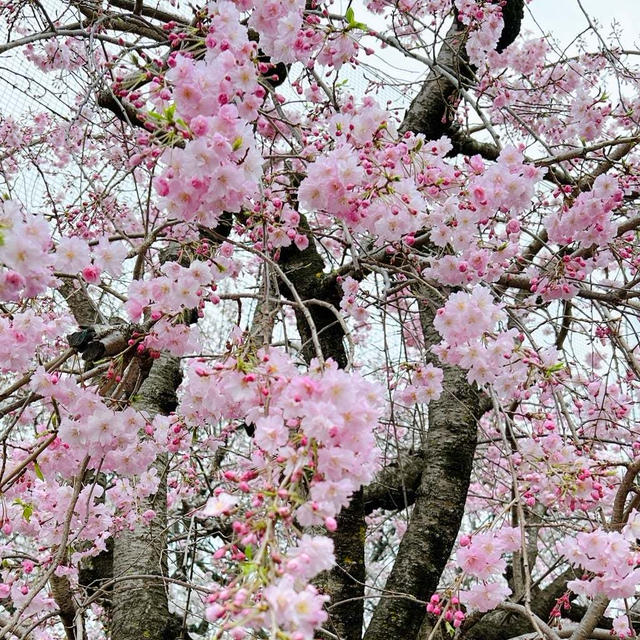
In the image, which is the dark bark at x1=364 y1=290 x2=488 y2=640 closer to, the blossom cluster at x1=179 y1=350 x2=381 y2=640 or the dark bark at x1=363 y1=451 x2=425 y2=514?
the dark bark at x1=363 y1=451 x2=425 y2=514

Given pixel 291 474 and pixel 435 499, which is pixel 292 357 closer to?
pixel 435 499

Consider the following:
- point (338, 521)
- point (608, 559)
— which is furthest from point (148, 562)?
point (608, 559)

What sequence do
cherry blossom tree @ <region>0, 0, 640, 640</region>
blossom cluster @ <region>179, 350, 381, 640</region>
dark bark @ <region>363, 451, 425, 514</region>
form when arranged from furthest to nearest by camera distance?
1. dark bark @ <region>363, 451, 425, 514</region>
2. cherry blossom tree @ <region>0, 0, 640, 640</region>
3. blossom cluster @ <region>179, 350, 381, 640</region>

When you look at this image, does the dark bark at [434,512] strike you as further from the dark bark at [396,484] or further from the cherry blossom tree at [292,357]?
the dark bark at [396,484]

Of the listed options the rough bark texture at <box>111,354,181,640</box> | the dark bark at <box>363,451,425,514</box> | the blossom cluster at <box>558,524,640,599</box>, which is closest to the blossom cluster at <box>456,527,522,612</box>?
the blossom cluster at <box>558,524,640,599</box>

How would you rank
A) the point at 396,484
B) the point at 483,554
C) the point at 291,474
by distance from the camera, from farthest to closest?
the point at 396,484 → the point at 483,554 → the point at 291,474

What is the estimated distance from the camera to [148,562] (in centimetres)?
266

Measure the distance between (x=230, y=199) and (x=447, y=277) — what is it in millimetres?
877

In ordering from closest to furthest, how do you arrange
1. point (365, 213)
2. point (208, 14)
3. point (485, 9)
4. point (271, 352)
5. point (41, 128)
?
point (271, 352) < point (208, 14) < point (365, 213) < point (485, 9) < point (41, 128)

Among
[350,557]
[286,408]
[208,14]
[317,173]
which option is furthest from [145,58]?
[350,557]

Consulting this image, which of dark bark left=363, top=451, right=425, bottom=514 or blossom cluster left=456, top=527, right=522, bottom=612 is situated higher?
dark bark left=363, top=451, right=425, bottom=514

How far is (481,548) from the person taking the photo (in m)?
1.61

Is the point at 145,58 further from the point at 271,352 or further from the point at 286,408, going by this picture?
the point at 286,408

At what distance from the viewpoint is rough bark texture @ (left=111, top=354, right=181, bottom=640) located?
2496 millimetres
